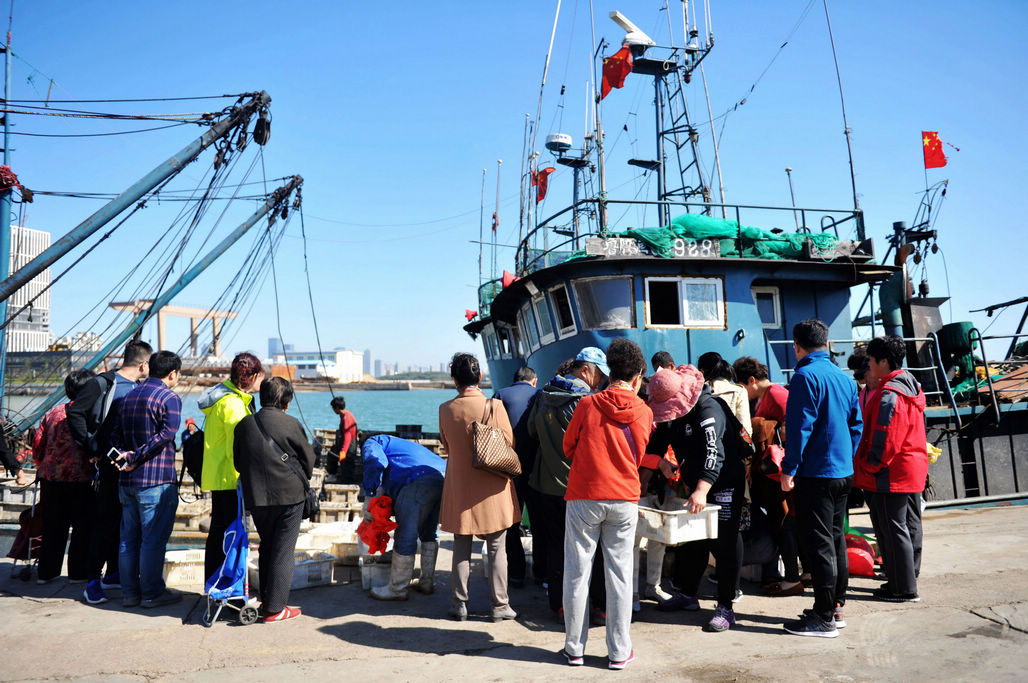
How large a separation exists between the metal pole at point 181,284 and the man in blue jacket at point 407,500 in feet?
43.3

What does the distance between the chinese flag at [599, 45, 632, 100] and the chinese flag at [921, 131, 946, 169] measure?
625 cm

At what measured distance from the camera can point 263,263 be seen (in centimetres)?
2191

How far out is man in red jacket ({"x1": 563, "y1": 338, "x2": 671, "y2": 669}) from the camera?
3.93 meters

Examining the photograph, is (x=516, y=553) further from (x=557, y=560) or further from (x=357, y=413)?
(x=357, y=413)

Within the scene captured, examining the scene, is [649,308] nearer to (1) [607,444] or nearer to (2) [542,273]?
(2) [542,273]

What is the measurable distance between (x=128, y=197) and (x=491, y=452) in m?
12.8

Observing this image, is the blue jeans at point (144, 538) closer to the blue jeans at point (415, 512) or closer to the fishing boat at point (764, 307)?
the blue jeans at point (415, 512)

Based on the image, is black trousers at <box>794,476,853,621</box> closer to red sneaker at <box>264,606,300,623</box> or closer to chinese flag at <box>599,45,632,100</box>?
red sneaker at <box>264,606,300,623</box>

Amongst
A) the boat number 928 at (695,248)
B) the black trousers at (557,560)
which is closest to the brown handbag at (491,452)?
the black trousers at (557,560)

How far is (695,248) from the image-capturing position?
35.6ft

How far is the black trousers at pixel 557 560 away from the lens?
489 cm

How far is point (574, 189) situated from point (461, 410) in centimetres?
2716

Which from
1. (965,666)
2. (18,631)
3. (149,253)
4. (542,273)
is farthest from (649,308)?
(149,253)

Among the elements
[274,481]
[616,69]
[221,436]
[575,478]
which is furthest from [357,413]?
[575,478]
